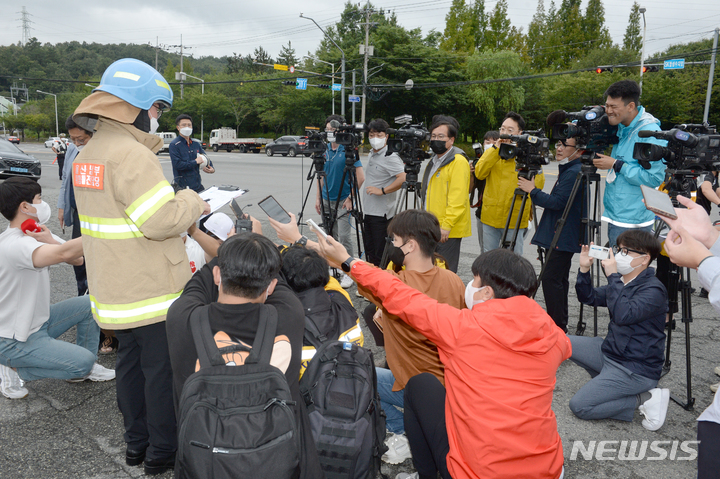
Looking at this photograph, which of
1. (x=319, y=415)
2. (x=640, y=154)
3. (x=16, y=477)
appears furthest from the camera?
(x=640, y=154)

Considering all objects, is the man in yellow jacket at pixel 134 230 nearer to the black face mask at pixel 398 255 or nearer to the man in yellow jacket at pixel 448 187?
the black face mask at pixel 398 255

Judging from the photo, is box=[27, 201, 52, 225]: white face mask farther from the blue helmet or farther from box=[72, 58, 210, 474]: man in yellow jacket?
the blue helmet

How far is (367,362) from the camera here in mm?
1919

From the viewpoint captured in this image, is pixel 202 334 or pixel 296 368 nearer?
pixel 202 334

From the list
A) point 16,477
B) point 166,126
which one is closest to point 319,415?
point 16,477

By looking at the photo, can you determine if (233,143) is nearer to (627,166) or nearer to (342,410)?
(627,166)

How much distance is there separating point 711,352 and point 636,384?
155 centimetres

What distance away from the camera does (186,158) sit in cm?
624

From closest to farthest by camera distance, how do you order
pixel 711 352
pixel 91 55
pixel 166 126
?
pixel 711 352, pixel 166 126, pixel 91 55

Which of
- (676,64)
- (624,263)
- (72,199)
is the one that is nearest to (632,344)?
(624,263)

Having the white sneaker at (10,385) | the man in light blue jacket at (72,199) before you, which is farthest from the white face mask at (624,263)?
the man in light blue jacket at (72,199)

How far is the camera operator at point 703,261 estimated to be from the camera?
1509 millimetres

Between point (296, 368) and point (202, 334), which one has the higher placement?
point (202, 334)

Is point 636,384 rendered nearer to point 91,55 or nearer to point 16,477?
point 16,477
